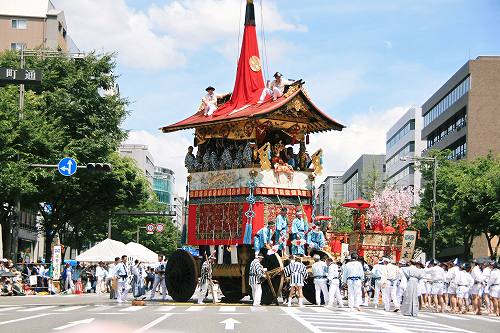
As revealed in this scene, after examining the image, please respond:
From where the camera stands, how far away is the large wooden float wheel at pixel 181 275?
31047 millimetres

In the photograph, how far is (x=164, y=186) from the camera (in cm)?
17988

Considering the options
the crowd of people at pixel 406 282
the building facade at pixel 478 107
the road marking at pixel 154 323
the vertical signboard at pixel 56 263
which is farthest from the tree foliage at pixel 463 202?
the road marking at pixel 154 323

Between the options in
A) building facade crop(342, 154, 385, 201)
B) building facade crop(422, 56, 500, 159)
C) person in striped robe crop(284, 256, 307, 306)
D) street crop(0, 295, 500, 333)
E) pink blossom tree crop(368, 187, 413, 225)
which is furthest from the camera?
building facade crop(342, 154, 385, 201)

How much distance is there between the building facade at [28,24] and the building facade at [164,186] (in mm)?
94014

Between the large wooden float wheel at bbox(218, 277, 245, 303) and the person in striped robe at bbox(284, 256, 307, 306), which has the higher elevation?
the person in striped robe at bbox(284, 256, 307, 306)

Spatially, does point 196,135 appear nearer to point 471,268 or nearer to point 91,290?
point 471,268

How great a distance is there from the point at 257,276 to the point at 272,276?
2.11 ft

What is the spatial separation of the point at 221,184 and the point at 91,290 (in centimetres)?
2307

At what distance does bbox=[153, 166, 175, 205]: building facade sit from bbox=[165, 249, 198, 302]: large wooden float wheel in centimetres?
14039

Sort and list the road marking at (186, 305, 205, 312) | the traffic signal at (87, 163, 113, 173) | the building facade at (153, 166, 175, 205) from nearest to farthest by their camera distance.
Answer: the road marking at (186, 305, 205, 312) → the traffic signal at (87, 163, 113, 173) → the building facade at (153, 166, 175, 205)

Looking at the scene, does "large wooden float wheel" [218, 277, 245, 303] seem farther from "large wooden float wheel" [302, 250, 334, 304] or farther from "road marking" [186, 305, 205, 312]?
"road marking" [186, 305, 205, 312]

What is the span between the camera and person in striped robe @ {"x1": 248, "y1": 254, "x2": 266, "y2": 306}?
1127 inches

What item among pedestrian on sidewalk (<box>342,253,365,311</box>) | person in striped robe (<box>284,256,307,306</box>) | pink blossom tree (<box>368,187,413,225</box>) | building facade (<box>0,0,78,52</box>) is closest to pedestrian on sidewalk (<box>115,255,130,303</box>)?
person in striped robe (<box>284,256,307,306</box>)

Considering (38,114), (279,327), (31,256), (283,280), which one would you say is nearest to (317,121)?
(283,280)
